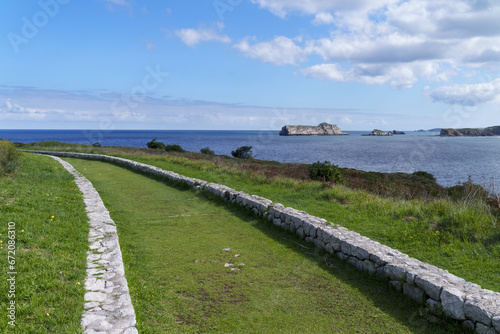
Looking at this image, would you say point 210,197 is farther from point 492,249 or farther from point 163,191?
point 492,249

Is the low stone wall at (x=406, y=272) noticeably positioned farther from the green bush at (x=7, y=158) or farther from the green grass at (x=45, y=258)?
the green bush at (x=7, y=158)

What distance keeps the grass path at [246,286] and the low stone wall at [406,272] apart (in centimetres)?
19

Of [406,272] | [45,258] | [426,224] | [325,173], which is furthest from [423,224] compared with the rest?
[325,173]

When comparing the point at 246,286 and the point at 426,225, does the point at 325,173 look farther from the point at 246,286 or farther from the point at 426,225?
the point at 246,286

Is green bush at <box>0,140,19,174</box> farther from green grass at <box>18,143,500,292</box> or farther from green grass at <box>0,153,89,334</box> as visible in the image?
green grass at <box>18,143,500,292</box>

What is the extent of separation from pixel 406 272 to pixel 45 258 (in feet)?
19.5

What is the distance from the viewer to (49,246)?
6.10 meters

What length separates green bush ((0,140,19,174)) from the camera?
13539 mm

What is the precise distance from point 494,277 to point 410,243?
6.14 ft

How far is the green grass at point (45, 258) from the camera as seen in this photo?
13.3 feet

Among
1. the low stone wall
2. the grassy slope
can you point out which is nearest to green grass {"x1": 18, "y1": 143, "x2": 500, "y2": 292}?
the grassy slope

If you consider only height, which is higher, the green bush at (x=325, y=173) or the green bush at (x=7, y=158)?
the green bush at (x=7, y=158)

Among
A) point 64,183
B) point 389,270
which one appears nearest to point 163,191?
point 64,183

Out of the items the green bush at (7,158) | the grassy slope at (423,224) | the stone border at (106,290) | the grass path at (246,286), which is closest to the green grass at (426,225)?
the grassy slope at (423,224)
